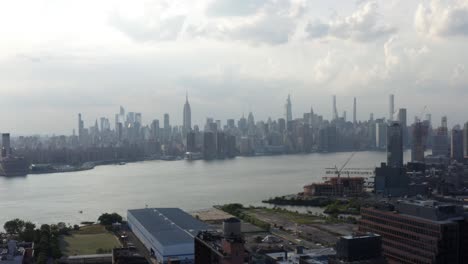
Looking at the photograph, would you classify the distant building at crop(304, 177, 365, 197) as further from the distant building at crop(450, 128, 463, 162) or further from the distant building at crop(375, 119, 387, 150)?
the distant building at crop(375, 119, 387, 150)

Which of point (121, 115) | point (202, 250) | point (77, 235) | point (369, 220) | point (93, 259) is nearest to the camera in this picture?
point (202, 250)

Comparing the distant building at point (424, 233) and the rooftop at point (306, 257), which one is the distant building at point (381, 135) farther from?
the rooftop at point (306, 257)

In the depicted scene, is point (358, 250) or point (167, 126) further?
point (167, 126)

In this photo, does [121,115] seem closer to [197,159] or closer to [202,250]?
[197,159]

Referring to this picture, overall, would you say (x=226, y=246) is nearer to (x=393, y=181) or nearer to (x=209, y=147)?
(x=393, y=181)

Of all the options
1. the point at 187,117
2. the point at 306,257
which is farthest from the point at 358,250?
the point at 187,117

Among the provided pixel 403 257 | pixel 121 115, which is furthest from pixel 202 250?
pixel 121 115

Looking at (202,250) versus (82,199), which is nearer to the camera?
(202,250)
